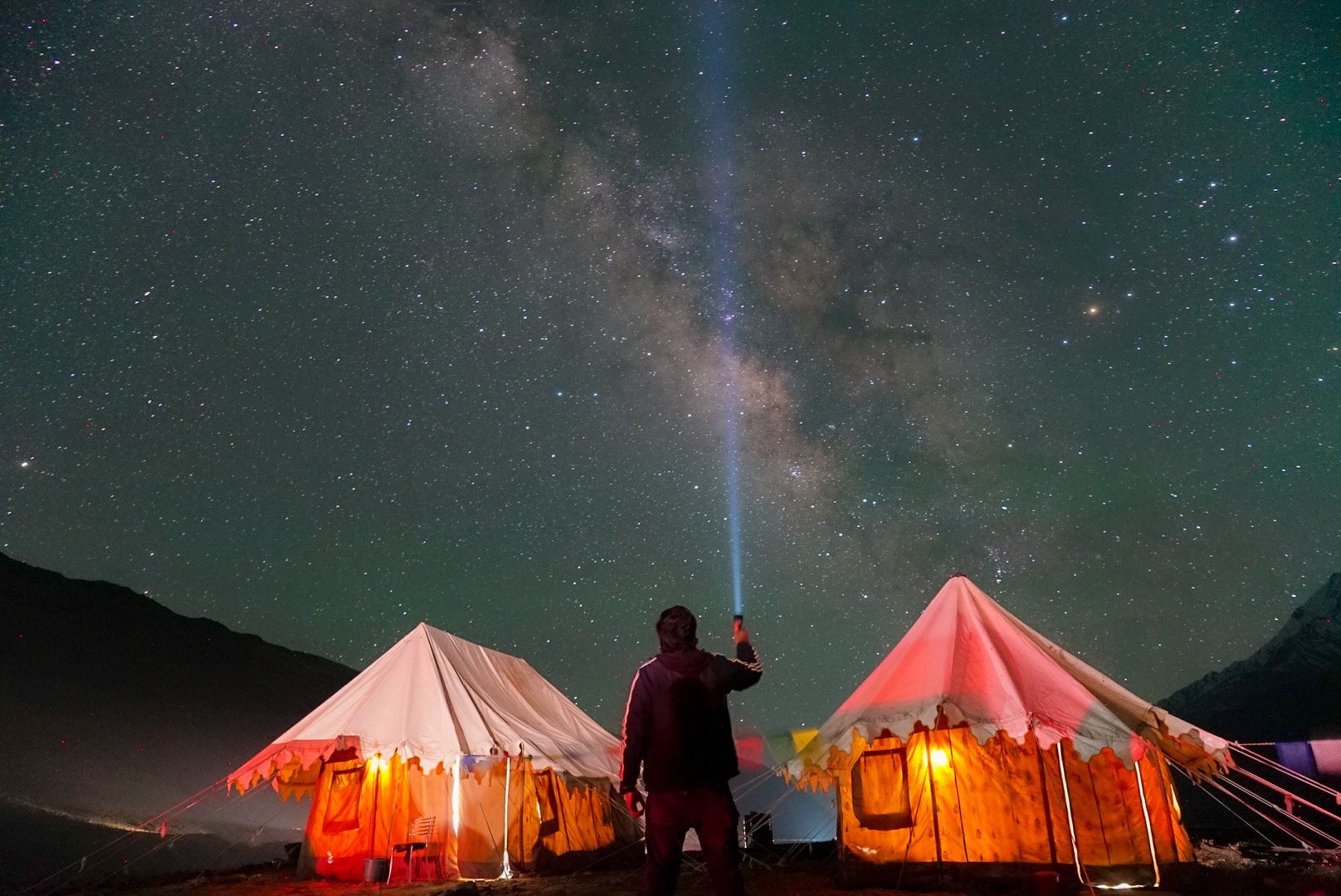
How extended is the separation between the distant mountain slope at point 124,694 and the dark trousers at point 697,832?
37.0m

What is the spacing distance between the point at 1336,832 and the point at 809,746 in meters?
15.2

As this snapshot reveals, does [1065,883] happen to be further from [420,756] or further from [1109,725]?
[420,756]

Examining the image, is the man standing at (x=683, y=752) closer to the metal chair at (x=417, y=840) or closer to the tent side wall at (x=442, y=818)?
the tent side wall at (x=442, y=818)

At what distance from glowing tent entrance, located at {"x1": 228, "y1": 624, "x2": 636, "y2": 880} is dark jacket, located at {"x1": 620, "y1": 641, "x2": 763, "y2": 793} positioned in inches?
272

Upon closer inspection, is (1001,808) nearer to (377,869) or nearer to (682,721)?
(682,721)

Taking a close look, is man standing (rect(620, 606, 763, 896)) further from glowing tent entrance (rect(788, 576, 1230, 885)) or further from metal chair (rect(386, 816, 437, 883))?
metal chair (rect(386, 816, 437, 883))

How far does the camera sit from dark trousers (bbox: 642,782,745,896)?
3074 millimetres

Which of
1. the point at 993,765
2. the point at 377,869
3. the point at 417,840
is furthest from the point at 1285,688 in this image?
the point at 377,869

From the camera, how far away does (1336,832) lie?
1541cm

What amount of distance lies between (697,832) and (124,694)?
64.7 m

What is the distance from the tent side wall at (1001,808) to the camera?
7.80 m

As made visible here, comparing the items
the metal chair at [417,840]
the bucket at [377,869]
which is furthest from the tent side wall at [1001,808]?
the metal chair at [417,840]

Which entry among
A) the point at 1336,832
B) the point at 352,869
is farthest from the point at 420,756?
the point at 1336,832

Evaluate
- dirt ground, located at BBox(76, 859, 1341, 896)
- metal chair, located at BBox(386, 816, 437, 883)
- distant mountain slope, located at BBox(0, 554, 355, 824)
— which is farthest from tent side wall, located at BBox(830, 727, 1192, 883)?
distant mountain slope, located at BBox(0, 554, 355, 824)
